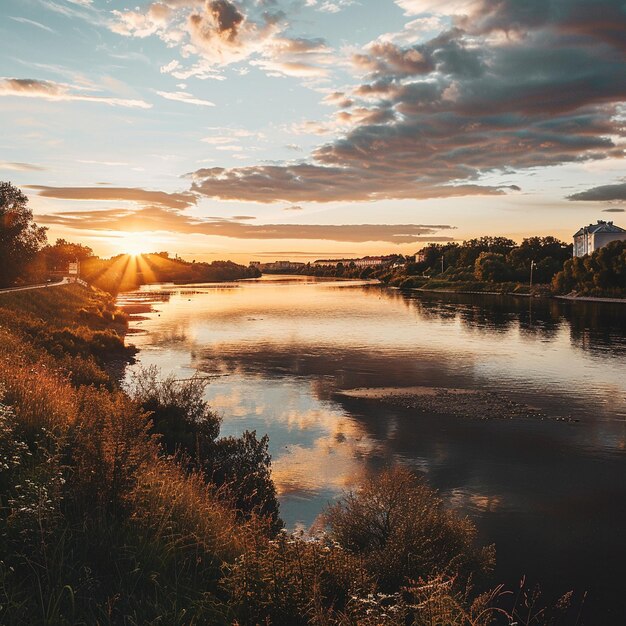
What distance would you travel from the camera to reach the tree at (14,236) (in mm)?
80125

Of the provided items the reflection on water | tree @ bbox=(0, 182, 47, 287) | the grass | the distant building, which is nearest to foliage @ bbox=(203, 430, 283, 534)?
the reflection on water

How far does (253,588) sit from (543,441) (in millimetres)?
22462

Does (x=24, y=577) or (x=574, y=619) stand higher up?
(x=24, y=577)

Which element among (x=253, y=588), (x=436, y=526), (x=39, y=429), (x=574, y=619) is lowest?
(x=574, y=619)

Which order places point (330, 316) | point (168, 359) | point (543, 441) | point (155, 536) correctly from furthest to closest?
point (330, 316), point (168, 359), point (543, 441), point (155, 536)

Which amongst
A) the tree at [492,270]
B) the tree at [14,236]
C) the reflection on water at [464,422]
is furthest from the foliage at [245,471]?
the tree at [492,270]

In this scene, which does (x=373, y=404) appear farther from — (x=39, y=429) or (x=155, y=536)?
(x=155, y=536)

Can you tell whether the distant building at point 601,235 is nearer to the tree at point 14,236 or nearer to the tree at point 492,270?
the tree at point 492,270

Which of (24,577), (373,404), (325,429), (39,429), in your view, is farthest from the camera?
(373,404)

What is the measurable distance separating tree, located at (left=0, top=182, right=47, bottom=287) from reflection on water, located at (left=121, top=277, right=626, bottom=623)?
2278cm

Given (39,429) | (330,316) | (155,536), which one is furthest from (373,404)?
(330,316)

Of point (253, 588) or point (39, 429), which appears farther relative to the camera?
point (39, 429)

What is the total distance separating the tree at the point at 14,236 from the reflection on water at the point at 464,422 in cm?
2278

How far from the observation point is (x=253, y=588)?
27.6ft
